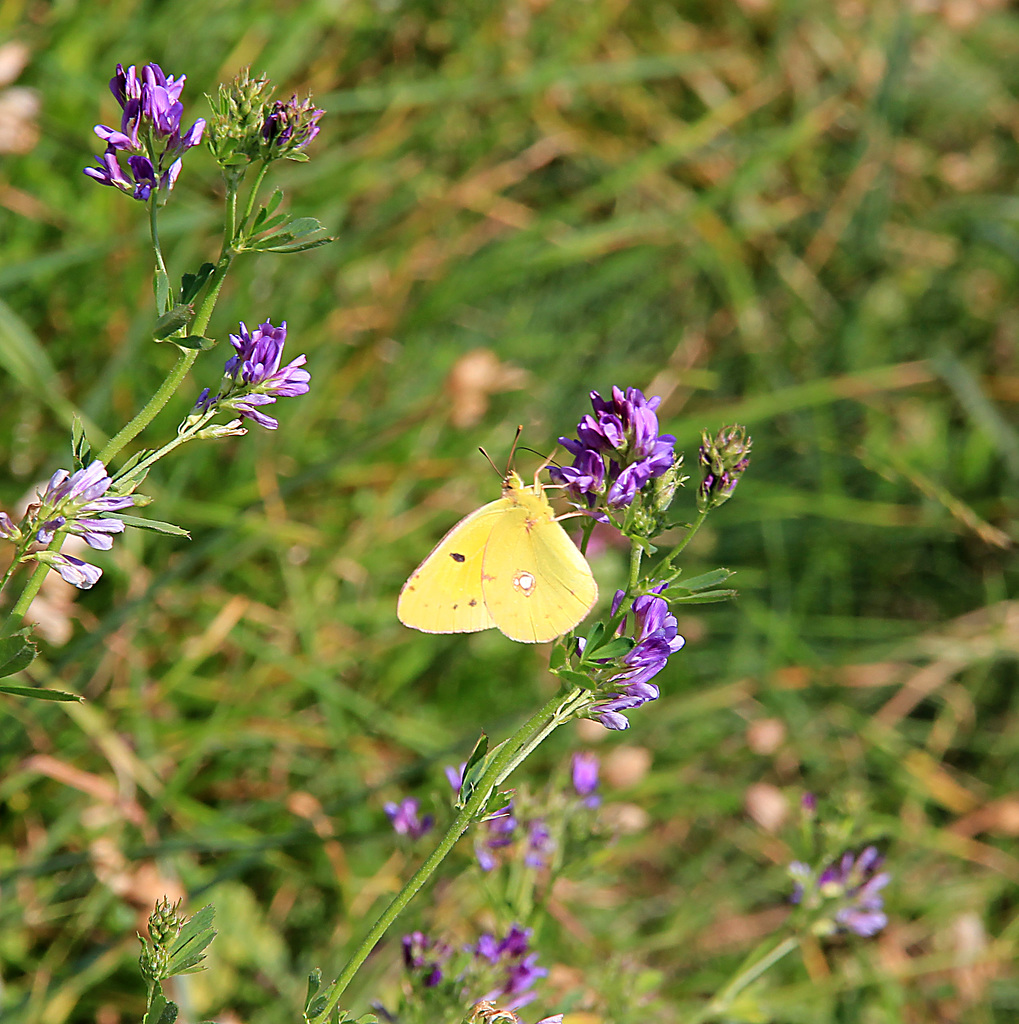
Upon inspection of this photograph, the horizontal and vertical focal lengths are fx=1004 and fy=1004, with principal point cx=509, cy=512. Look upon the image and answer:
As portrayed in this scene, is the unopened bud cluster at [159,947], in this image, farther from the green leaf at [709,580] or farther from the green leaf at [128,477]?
the green leaf at [709,580]

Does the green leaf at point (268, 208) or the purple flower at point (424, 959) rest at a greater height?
the green leaf at point (268, 208)

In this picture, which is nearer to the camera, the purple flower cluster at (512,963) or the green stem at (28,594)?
the green stem at (28,594)

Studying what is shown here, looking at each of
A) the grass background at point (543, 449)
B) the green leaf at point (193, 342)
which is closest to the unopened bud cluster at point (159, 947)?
the green leaf at point (193, 342)

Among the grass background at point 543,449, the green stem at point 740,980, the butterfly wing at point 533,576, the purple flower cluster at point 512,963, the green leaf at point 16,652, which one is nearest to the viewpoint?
the green leaf at point 16,652

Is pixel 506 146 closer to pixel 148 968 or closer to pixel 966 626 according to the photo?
pixel 966 626

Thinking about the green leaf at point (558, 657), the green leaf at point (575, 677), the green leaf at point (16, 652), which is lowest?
the green leaf at point (558, 657)

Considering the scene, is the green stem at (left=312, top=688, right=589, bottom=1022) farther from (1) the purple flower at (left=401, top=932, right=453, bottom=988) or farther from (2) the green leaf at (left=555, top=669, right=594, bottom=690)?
(1) the purple flower at (left=401, top=932, right=453, bottom=988)

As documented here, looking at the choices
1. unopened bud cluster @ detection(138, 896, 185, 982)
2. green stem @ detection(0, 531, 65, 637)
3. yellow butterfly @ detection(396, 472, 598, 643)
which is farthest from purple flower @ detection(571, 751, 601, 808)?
green stem @ detection(0, 531, 65, 637)
